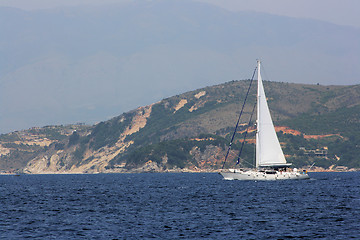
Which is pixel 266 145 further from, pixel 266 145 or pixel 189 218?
pixel 189 218

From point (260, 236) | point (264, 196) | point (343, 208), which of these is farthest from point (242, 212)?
point (264, 196)

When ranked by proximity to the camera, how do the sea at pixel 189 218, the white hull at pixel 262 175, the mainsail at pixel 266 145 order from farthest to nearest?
the white hull at pixel 262 175, the mainsail at pixel 266 145, the sea at pixel 189 218

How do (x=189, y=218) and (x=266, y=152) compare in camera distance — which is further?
(x=266, y=152)

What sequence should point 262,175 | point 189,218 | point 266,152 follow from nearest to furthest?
point 189,218 < point 266,152 < point 262,175

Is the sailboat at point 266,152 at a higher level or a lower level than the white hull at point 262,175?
higher

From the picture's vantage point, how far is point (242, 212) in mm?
63312

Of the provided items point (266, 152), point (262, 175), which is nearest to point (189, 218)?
point (266, 152)

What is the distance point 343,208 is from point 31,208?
37.4 metres

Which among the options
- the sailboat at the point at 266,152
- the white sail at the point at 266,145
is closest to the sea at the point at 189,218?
the white sail at the point at 266,145

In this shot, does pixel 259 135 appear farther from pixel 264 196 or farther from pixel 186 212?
pixel 186 212

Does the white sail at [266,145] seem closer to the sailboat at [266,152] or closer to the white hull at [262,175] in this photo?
the sailboat at [266,152]

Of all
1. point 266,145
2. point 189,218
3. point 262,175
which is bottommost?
point 189,218

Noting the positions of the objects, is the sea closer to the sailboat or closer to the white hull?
the sailboat

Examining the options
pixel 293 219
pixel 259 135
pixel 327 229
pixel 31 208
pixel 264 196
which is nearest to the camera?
pixel 327 229
